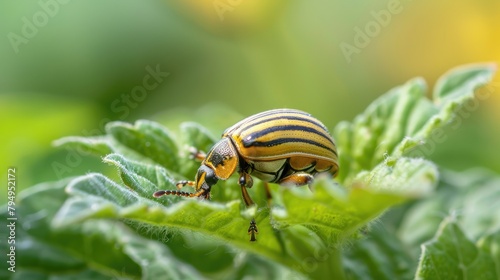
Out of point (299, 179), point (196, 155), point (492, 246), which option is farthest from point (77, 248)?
point (492, 246)

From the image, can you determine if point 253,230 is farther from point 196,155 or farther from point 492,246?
point 492,246

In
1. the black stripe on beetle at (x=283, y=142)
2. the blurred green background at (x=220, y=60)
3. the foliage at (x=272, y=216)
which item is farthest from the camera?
the blurred green background at (x=220, y=60)

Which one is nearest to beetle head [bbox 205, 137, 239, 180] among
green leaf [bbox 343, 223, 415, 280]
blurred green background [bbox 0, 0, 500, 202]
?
green leaf [bbox 343, 223, 415, 280]

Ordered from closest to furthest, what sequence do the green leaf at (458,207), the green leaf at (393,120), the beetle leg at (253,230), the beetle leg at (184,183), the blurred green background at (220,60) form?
the beetle leg at (253,230) → the beetle leg at (184,183) → the green leaf at (393,120) → the green leaf at (458,207) → the blurred green background at (220,60)

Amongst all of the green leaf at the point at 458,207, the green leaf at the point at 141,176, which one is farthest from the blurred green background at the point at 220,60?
the green leaf at the point at 141,176

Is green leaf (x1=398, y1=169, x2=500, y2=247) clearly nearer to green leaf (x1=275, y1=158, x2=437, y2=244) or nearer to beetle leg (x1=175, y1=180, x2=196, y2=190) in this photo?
green leaf (x1=275, y1=158, x2=437, y2=244)

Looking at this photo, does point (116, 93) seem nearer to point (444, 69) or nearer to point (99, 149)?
point (444, 69)

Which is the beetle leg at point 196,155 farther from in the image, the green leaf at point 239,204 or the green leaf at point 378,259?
the green leaf at point 378,259

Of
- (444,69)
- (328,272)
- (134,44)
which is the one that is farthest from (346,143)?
(134,44)
